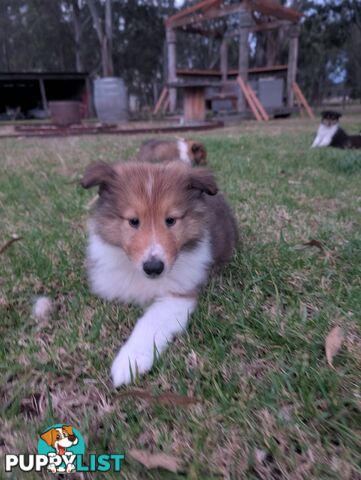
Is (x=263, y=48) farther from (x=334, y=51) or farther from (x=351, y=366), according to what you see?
(x=351, y=366)

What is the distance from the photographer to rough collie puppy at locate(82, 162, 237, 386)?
2.41m

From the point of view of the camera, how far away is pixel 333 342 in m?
2.08

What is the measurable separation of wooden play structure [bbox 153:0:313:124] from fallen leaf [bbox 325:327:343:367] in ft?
51.4

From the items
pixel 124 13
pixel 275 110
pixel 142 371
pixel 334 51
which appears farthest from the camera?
pixel 124 13

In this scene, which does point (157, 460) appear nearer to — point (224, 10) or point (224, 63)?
point (224, 10)

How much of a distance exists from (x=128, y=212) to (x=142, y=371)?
96cm

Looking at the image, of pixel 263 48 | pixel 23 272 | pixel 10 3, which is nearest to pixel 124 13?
pixel 10 3

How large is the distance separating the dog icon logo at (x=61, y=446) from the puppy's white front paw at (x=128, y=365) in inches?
13.2

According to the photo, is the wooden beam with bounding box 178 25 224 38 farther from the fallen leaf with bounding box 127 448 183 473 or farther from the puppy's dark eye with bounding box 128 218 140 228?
the fallen leaf with bounding box 127 448 183 473

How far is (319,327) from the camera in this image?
223 cm

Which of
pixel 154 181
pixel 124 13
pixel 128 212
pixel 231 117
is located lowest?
pixel 231 117

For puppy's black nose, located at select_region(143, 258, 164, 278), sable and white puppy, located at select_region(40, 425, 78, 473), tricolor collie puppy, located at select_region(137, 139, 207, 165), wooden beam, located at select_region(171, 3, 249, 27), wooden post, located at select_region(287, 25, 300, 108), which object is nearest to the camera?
sable and white puppy, located at select_region(40, 425, 78, 473)

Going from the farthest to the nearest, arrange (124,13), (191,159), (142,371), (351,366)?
1. (124,13)
2. (191,159)
3. (142,371)
4. (351,366)

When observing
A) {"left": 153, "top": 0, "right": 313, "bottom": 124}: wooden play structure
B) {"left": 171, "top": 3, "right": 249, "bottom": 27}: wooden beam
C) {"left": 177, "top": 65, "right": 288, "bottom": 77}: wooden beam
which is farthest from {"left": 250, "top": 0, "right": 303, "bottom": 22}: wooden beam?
{"left": 177, "top": 65, "right": 288, "bottom": 77}: wooden beam
